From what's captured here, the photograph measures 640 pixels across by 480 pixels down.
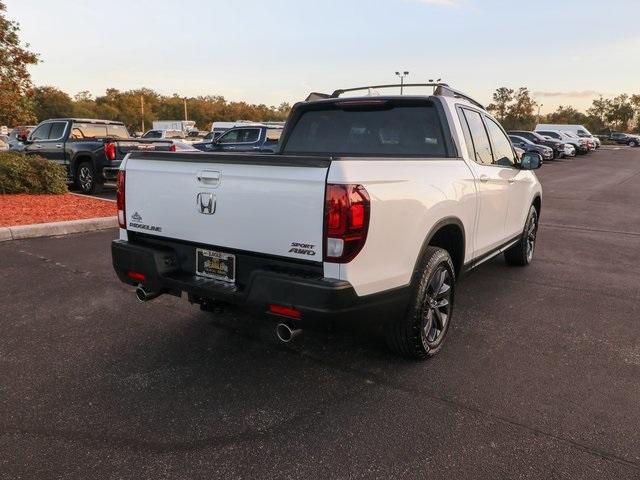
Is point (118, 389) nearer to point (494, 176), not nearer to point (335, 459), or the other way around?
point (335, 459)

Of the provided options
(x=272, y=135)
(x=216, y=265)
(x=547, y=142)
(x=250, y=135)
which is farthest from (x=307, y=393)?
(x=547, y=142)

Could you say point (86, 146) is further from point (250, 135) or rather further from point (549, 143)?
point (549, 143)

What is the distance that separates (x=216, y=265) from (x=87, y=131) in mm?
11167

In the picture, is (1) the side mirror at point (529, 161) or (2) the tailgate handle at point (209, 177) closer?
(2) the tailgate handle at point (209, 177)

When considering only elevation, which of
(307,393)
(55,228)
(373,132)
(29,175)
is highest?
(373,132)

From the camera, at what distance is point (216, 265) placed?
124 inches

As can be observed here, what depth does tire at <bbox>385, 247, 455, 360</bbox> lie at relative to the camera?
3283mm

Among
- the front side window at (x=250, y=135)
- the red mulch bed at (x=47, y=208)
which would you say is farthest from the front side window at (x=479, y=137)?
the front side window at (x=250, y=135)

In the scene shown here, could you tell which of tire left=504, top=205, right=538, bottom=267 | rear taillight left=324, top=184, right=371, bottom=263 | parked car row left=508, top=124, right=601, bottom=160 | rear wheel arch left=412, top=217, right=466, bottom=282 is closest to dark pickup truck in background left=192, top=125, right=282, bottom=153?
tire left=504, top=205, right=538, bottom=267

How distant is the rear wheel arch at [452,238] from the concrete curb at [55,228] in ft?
20.3

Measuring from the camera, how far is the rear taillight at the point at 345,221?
8.55 ft

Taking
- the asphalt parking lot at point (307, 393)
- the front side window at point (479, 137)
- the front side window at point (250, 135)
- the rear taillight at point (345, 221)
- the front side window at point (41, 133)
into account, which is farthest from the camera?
the front side window at point (250, 135)

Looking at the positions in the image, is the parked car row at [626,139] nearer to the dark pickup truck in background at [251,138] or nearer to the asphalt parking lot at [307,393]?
the dark pickup truck in background at [251,138]

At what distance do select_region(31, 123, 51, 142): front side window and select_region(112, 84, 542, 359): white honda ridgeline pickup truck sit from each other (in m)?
10.9
